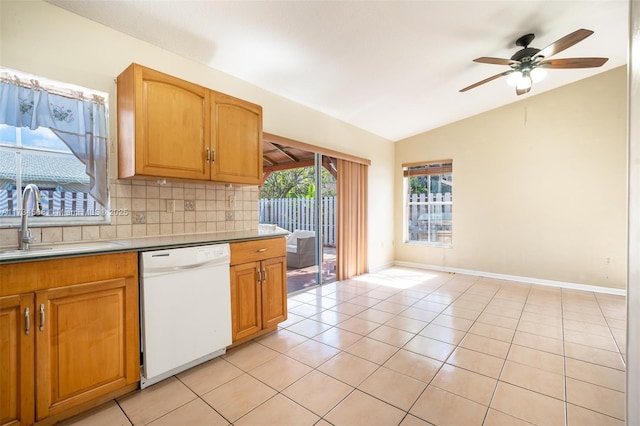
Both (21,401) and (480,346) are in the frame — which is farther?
(480,346)

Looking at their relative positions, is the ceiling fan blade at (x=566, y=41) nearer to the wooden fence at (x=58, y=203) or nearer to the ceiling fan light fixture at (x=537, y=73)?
the ceiling fan light fixture at (x=537, y=73)

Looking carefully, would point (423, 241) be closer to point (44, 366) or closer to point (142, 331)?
point (142, 331)

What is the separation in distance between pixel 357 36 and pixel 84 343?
2.92m

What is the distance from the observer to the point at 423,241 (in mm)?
5559

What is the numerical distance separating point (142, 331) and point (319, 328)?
153cm

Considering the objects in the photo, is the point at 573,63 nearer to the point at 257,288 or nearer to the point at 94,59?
the point at 257,288

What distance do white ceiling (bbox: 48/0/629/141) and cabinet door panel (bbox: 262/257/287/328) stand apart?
1.90 m

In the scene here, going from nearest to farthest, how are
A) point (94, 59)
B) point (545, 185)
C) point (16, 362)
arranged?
point (16, 362) → point (94, 59) → point (545, 185)

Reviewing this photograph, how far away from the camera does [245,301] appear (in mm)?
2373

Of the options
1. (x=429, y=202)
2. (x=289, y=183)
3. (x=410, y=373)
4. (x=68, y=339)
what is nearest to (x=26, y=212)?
(x=68, y=339)

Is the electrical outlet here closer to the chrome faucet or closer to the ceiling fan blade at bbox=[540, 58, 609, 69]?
the chrome faucet

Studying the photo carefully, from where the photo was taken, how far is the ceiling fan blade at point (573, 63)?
8.41ft

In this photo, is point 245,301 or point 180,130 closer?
point 180,130

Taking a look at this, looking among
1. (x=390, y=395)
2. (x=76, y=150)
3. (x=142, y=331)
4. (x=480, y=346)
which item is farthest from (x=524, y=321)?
(x=76, y=150)
